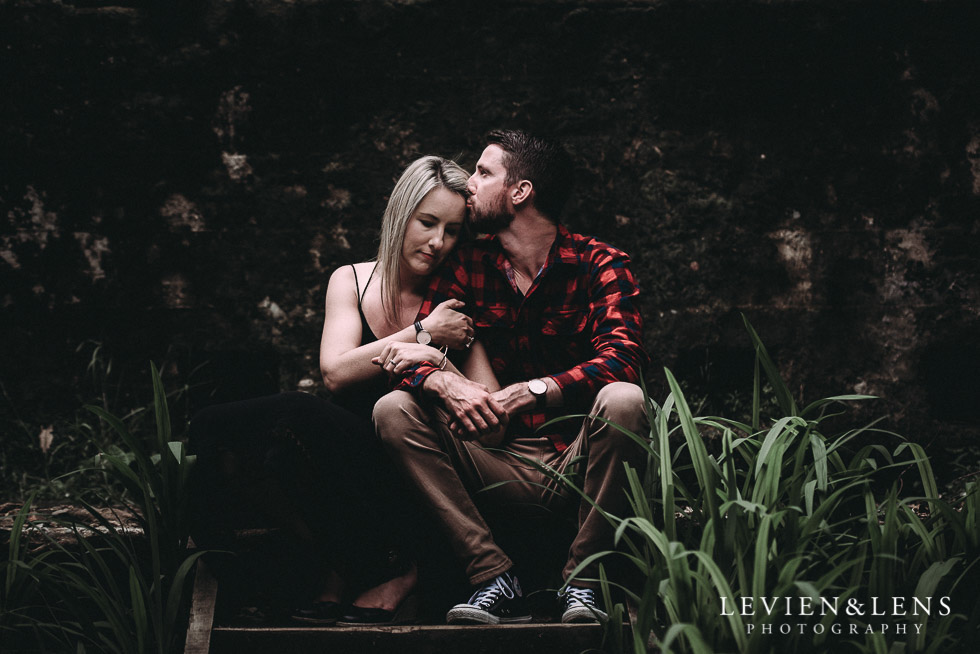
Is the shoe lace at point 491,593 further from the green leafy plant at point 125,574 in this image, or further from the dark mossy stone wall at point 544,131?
the dark mossy stone wall at point 544,131

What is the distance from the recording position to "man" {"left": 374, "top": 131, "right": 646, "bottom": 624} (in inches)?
81.0

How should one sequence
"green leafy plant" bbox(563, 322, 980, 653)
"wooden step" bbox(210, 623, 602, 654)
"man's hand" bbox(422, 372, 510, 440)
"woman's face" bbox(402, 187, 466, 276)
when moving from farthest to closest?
"woman's face" bbox(402, 187, 466, 276) → "man's hand" bbox(422, 372, 510, 440) → "wooden step" bbox(210, 623, 602, 654) → "green leafy plant" bbox(563, 322, 980, 653)

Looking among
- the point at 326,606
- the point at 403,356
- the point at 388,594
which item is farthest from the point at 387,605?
the point at 403,356

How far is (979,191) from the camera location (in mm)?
3027

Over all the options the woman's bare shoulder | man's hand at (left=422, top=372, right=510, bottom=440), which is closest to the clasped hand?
man's hand at (left=422, top=372, right=510, bottom=440)

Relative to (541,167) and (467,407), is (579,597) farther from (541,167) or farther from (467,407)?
(541,167)

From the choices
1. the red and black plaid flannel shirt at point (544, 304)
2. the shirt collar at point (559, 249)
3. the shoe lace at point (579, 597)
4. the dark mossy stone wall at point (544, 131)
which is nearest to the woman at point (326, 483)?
the red and black plaid flannel shirt at point (544, 304)

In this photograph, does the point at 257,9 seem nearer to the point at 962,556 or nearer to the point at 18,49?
the point at 18,49

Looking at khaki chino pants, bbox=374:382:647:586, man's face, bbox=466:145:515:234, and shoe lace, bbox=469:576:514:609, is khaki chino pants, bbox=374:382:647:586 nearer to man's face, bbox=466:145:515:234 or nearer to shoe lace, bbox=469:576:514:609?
shoe lace, bbox=469:576:514:609

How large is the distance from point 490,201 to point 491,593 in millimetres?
1315

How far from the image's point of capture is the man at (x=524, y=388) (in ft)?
6.75

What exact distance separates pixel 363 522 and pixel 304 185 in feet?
5.10

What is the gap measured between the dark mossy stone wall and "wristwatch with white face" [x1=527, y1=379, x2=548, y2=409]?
0.97 meters

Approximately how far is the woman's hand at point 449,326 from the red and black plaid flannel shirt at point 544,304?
68 millimetres
